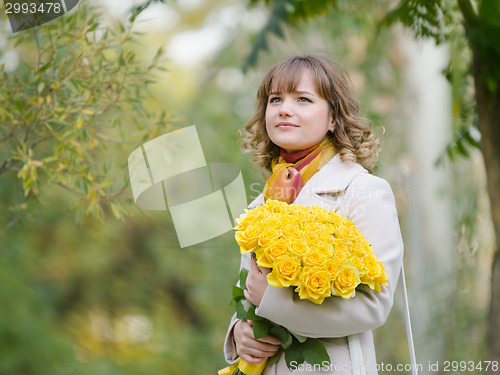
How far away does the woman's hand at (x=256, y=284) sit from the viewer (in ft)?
5.30

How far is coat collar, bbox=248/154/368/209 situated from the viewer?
1.78 metres

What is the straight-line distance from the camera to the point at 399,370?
18.1ft

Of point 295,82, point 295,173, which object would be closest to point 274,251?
point 295,173

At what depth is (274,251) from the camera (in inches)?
59.3

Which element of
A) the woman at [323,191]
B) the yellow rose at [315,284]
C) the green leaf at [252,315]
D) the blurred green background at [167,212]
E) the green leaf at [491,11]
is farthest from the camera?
the green leaf at [491,11]

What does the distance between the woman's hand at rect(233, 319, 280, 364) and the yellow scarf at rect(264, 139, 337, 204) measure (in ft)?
1.36

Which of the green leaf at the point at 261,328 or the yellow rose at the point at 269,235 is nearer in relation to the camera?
the yellow rose at the point at 269,235

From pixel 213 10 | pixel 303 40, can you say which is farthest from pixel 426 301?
pixel 213 10

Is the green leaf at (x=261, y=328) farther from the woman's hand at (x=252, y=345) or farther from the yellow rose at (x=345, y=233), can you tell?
the yellow rose at (x=345, y=233)

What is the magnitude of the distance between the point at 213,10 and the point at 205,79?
121 centimetres

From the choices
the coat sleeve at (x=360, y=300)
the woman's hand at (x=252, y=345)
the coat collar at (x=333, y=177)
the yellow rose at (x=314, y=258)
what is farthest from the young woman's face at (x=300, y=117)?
the woman's hand at (x=252, y=345)

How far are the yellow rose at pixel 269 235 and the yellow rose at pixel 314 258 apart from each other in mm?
98

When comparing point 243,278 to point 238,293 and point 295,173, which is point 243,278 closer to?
point 238,293

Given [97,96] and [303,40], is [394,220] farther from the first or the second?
[303,40]
